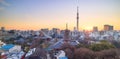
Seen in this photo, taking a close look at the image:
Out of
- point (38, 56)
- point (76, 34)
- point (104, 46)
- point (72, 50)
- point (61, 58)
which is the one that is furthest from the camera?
point (76, 34)

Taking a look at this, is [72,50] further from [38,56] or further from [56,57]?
[38,56]

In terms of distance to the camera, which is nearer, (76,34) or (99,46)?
(99,46)

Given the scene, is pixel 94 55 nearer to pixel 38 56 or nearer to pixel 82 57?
pixel 82 57

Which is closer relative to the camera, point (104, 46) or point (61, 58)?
point (61, 58)

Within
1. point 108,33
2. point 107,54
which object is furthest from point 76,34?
point 107,54

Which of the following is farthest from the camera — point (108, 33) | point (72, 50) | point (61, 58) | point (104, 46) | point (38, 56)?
point (108, 33)

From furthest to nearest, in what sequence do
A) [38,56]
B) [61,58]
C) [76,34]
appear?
[76,34] → [61,58] → [38,56]

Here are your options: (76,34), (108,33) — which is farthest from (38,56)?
(108,33)

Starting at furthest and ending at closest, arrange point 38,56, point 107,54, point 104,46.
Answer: point 104,46, point 107,54, point 38,56

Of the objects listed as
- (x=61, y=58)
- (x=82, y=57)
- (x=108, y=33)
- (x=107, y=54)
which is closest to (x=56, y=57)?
(x=61, y=58)
